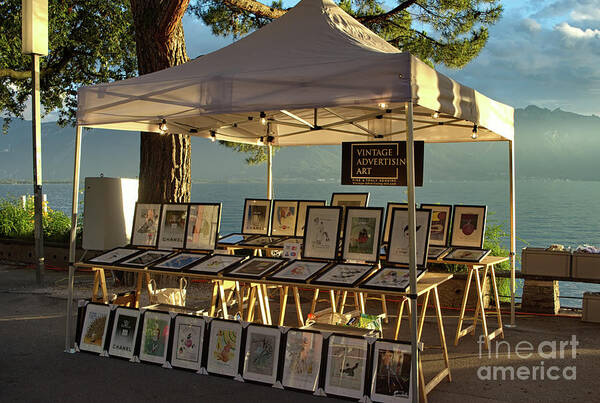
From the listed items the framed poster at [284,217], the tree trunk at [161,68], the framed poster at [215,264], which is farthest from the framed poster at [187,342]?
the tree trunk at [161,68]

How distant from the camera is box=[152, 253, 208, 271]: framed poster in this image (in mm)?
4398

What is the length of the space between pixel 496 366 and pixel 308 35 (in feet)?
9.24

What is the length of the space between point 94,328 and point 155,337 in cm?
61

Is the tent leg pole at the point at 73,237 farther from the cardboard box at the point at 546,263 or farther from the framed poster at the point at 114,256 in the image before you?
the cardboard box at the point at 546,263

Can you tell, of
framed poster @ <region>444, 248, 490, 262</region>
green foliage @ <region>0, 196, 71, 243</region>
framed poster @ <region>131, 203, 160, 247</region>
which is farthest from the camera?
green foliage @ <region>0, 196, 71, 243</region>

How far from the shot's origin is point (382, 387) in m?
3.55

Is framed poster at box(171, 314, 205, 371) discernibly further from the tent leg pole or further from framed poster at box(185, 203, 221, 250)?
the tent leg pole

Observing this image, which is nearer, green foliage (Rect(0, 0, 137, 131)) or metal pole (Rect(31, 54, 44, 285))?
metal pole (Rect(31, 54, 44, 285))

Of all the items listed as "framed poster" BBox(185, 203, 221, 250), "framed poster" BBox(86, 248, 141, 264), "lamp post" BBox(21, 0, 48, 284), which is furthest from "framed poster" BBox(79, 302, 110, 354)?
"lamp post" BBox(21, 0, 48, 284)

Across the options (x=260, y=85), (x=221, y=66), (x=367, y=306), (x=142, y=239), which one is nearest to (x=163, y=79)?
(x=221, y=66)

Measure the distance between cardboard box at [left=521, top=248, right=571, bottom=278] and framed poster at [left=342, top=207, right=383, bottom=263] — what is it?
8.88 ft

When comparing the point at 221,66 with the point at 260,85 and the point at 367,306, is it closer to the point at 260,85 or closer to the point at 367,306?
the point at 260,85

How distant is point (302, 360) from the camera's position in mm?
3807

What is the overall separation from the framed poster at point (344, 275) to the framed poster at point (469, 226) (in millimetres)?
1523
